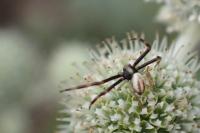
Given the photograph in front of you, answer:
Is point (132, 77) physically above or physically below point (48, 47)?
below

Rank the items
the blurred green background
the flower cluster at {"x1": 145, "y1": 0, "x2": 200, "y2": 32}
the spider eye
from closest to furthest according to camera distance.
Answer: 1. the spider eye
2. the flower cluster at {"x1": 145, "y1": 0, "x2": 200, "y2": 32}
3. the blurred green background

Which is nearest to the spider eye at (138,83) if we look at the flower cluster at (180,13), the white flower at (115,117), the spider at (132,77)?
the spider at (132,77)

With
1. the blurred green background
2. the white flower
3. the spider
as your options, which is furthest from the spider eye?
the blurred green background

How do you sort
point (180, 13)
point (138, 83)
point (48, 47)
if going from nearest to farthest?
point (138, 83)
point (180, 13)
point (48, 47)

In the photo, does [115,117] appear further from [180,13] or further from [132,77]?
[180,13]

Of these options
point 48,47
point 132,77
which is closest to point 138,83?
point 132,77

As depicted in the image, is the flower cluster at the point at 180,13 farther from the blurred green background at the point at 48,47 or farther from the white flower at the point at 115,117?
the blurred green background at the point at 48,47

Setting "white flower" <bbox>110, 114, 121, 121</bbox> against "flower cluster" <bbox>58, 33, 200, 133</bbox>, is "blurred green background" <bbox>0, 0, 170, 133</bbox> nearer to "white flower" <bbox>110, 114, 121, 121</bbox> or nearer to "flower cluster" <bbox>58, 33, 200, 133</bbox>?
"flower cluster" <bbox>58, 33, 200, 133</bbox>
